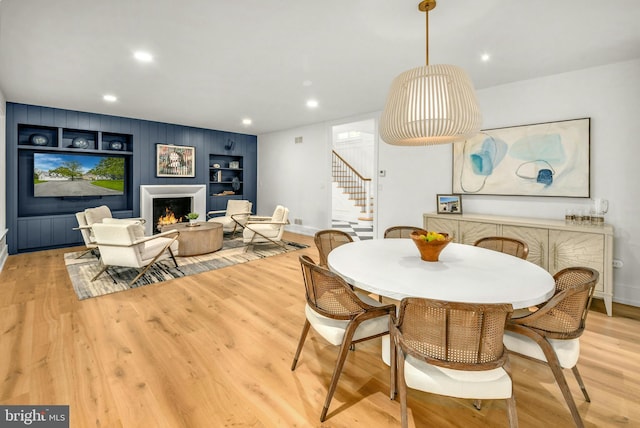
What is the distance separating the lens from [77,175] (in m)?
5.63

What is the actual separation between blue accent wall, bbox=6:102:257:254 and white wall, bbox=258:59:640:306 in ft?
15.3

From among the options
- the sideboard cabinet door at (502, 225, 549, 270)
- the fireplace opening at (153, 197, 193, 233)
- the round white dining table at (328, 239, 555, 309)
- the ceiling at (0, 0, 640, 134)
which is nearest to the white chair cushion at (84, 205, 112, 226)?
the fireplace opening at (153, 197, 193, 233)

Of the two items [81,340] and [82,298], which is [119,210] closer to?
[82,298]

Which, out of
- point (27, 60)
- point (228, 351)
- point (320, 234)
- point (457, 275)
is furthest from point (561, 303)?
point (27, 60)

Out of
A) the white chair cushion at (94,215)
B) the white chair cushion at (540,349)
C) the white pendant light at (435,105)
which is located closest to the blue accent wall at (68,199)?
the white chair cushion at (94,215)

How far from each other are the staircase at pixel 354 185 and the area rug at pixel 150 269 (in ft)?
12.6

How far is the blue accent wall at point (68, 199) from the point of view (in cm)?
492

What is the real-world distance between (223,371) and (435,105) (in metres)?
2.25

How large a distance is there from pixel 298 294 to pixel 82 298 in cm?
231

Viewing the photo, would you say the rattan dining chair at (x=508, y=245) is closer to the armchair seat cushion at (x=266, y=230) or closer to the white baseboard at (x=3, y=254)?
the armchair seat cushion at (x=266, y=230)

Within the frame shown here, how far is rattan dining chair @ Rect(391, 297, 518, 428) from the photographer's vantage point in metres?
1.16

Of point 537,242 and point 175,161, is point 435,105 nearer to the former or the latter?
point 537,242

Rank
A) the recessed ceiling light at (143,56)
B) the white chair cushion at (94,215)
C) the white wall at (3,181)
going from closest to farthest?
1. the recessed ceiling light at (143,56)
2. the white wall at (3,181)
3. the white chair cushion at (94,215)

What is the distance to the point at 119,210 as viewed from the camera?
20.5 feet
